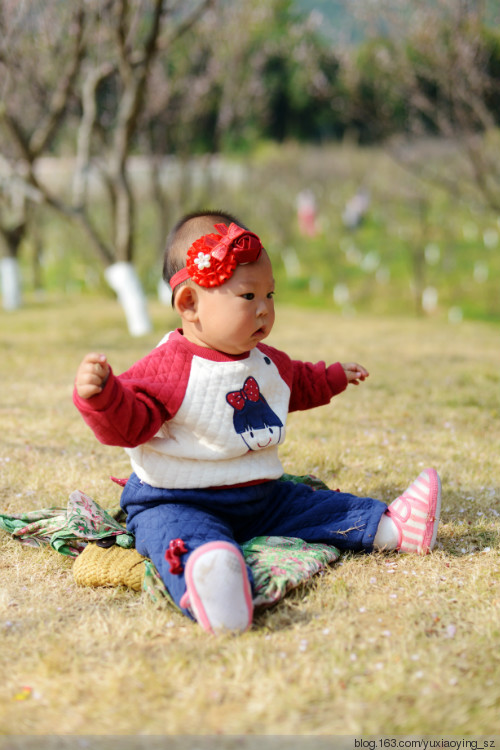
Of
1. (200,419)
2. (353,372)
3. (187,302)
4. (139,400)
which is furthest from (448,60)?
(139,400)

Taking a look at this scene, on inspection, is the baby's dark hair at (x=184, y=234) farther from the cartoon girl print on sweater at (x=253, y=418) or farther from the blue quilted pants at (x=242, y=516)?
the blue quilted pants at (x=242, y=516)

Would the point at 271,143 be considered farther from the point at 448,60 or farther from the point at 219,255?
the point at 219,255

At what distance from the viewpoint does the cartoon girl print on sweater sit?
2535 millimetres

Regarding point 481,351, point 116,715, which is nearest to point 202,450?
point 116,715

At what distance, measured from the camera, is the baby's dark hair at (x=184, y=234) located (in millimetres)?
2598

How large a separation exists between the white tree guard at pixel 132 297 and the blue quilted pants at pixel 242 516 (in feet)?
20.2

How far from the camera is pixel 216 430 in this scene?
250cm

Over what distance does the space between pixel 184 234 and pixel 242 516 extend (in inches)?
39.9

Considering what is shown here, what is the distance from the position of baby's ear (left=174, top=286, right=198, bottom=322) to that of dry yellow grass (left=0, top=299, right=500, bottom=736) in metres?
0.95

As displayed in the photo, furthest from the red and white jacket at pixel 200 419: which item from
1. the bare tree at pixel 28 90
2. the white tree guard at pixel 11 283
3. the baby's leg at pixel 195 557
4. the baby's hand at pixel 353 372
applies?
the white tree guard at pixel 11 283

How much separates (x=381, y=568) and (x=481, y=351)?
19.1 feet

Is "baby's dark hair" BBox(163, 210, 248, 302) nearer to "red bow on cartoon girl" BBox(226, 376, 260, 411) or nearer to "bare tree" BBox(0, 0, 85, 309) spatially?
"red bow on cartoon girl" BBox(226, 376, 260, 411)

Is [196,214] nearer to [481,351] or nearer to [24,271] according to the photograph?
[481,351]

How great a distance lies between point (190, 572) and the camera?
→ 2127mm
